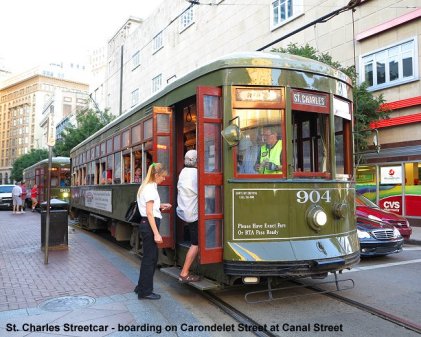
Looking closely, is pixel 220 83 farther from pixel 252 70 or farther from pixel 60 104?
pixel 60 104

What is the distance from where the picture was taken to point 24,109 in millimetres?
109938

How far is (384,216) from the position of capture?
9.89 m

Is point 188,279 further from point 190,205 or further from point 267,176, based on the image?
point 267,176

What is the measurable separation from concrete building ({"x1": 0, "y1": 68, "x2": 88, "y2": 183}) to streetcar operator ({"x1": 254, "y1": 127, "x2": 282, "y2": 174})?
324 ft

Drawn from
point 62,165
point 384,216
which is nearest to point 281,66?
point 384,216

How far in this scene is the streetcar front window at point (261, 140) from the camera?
525 cm

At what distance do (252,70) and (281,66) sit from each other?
39 cm

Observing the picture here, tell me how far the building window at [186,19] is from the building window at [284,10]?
31.1ft

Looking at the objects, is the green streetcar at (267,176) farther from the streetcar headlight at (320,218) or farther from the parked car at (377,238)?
the parked car at (377,238)


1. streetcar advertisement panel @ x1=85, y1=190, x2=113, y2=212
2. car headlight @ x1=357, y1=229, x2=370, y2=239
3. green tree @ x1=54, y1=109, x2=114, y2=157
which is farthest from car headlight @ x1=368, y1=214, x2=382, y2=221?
green tree @ x1=54, y1=109, x2=114, y2=157

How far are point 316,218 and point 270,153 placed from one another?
Result: 98cm

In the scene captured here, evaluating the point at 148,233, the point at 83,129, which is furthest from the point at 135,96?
the point at 148,233

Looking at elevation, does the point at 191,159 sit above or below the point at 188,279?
above

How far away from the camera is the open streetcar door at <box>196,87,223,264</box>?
5.10 m
